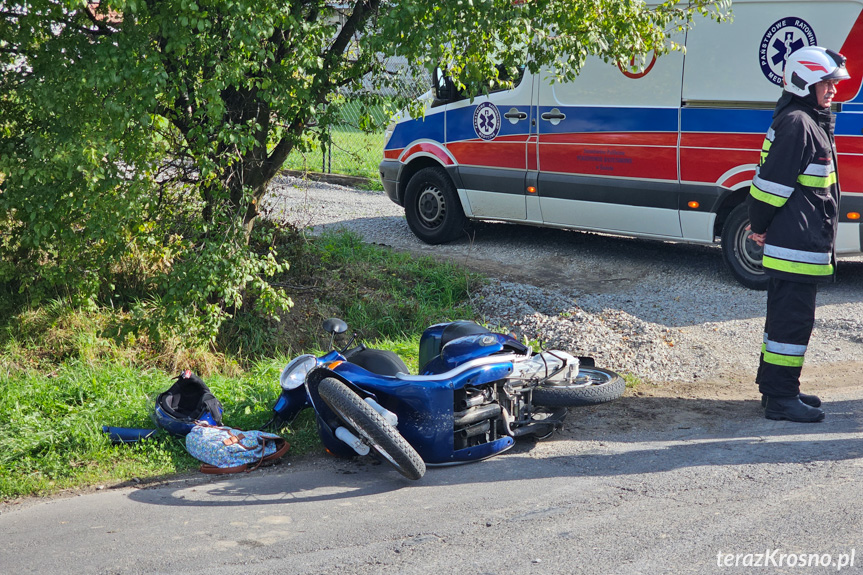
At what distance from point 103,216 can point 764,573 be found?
4.11 metres

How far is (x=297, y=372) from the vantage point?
187 inches

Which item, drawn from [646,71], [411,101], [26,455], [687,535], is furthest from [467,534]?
[646,71]

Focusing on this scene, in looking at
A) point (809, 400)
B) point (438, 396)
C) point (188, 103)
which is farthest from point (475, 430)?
point (188, 103)

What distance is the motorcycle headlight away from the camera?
15.6ft

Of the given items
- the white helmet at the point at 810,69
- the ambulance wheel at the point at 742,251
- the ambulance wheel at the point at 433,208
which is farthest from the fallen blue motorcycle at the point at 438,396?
the ambulance wheel at the point at 433,208

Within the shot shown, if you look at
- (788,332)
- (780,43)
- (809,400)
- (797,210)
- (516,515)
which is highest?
(780,43)

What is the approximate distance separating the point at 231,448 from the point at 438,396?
1.17 metres

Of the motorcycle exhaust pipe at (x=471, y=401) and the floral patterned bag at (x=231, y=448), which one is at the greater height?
the motorcycle exhaust pipe at (x=471, y=401)

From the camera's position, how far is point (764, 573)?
130 inches

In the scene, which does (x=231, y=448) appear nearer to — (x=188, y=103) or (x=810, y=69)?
(x=188, y=103)

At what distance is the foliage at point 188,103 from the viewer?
4699 millimetres

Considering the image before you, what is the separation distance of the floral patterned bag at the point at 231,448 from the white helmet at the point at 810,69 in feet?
12.0

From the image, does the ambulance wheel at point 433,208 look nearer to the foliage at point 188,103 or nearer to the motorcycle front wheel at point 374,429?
the foliage at point 188,103

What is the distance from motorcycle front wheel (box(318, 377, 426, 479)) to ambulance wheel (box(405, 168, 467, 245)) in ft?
19.6
